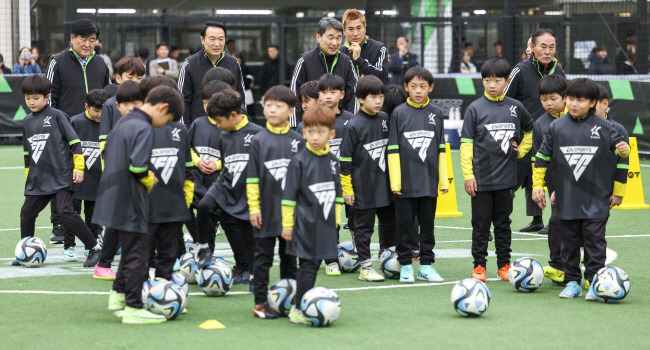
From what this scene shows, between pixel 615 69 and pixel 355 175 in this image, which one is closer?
pixel 355 175

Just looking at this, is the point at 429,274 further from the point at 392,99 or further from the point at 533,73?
the point at 533,73

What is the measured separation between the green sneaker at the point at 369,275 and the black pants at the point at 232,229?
1.02 meters

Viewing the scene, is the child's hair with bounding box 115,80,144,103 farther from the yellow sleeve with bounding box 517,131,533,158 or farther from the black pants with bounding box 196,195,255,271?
the yellow sleeve with bounding box 517,131,533,158

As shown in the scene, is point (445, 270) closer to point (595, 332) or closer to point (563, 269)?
point (563, 269)

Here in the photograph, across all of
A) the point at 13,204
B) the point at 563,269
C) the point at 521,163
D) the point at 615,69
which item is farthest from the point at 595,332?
the point at 615,69

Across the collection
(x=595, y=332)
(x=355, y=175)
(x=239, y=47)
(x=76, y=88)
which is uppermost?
(x=239, y=47)

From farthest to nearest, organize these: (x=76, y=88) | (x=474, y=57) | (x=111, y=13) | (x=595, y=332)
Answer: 1. (x=111, y=13)
2. (x=474, y=57)
3. (x=76, y=88)
4. (x=595, y=332)

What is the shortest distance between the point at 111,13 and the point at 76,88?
53.6 ft

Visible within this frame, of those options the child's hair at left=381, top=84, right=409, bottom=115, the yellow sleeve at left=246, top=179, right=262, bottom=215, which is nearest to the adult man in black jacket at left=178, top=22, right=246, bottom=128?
the child's hair at left=381, top=84, right=409, bottom=115

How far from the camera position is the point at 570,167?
7707mm

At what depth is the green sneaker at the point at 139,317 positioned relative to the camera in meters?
6.75

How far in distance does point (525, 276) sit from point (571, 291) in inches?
14.8

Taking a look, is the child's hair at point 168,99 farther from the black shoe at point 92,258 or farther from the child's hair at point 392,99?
the black shoe at point 92,258

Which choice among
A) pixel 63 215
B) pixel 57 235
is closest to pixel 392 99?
pixel 63 215
